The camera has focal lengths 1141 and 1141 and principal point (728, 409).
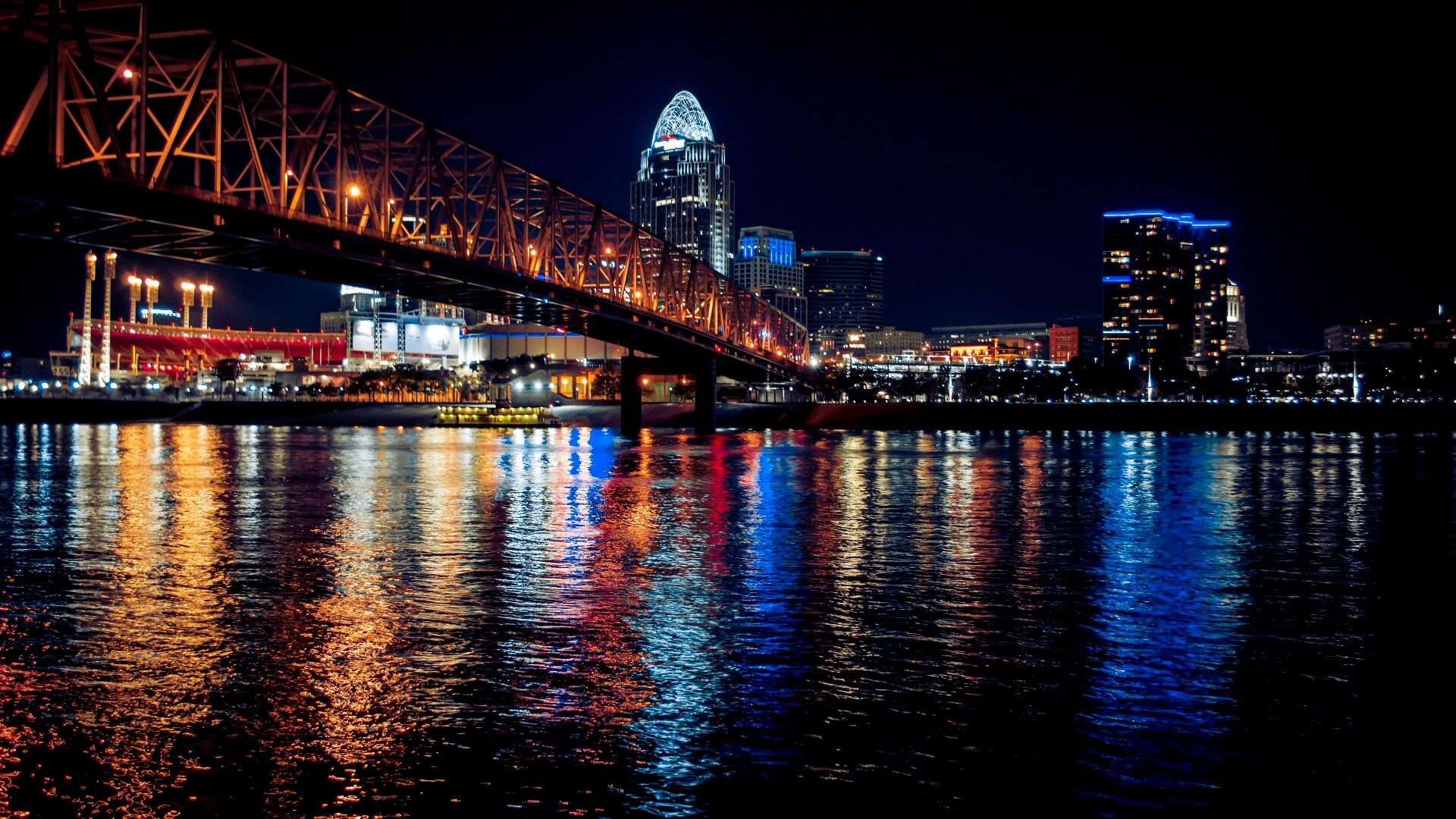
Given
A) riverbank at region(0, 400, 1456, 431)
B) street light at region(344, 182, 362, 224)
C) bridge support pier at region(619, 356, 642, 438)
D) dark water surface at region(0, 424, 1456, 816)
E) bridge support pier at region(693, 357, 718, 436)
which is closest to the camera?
dark water surface at region(0, 424, 1456, 816)

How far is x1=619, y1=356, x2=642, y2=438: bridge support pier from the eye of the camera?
350 feet

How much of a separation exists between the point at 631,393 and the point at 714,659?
94.9 m

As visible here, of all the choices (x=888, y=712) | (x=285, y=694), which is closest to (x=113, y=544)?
(x=285, y=694)

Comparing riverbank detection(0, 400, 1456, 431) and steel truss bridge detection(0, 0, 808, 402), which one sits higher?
steel truss bridge detection(0, 0, 808, 402)

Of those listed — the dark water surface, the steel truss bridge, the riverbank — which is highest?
the steel truss bridge

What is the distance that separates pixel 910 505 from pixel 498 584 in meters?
17.3

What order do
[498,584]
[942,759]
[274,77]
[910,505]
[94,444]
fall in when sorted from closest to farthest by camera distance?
1. [942,759]
2. [498,584]
3. [910,505]
4. [274,77]
5. [94,444]

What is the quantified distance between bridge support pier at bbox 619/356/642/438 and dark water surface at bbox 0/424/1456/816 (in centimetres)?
7465

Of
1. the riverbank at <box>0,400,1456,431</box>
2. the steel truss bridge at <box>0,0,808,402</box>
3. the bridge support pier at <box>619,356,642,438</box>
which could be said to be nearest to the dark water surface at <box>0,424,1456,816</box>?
the steel truss bridge at <box>0,0,808,402</box>

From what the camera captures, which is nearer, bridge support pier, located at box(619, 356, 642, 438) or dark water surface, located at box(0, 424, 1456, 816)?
dark water surface, located at box(0, 424, 1456, 816)

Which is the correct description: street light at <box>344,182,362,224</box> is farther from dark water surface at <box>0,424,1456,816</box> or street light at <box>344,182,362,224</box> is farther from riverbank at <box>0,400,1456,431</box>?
riverbank at <box>0,400,1456,431</box>

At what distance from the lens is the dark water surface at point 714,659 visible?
9.16 m

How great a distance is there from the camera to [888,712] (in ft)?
36.1

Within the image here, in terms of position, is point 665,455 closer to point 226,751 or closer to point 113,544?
point 113,544
